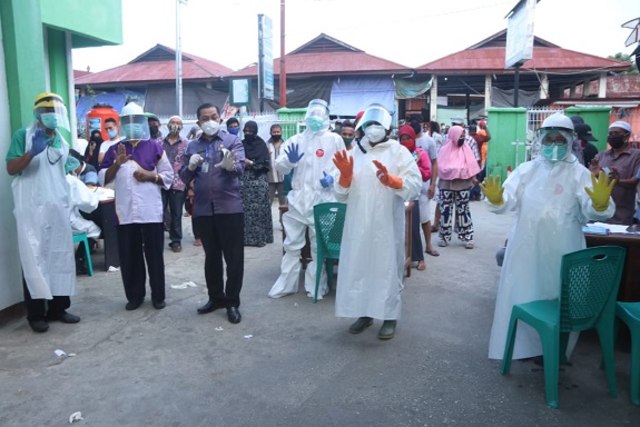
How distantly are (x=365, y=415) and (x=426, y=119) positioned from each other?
16.8 metres

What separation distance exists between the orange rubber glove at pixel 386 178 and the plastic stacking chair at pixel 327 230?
115 cm

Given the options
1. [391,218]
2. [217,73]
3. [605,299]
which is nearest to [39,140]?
[391,218]

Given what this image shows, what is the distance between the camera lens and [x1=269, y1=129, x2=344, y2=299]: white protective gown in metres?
5.43

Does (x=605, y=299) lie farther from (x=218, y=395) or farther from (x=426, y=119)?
(x=426, y=119)

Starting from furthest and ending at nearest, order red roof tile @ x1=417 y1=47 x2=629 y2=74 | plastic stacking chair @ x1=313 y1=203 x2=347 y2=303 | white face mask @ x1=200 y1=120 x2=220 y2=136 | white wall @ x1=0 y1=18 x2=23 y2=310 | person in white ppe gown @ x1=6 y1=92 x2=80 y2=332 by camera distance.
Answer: red roof tile @ x1=417 y1=47 x2=629 y2=74, plastic stacking chair @ x1=313 y1=203 x2=347 y2=303, white face mask @ x1=200 y1=120 x2=220 y2=136, white wall @ x1=0 y1=18 x2=23 y2=310, person in white ppe gown @ x1=6 y1=92 x2=80 y2=332

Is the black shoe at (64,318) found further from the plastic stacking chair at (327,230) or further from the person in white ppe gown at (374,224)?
the person in white ppe gown at (374,224)

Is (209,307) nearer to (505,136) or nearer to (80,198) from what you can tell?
(80,198)

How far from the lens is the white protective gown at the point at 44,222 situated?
14.4 feet

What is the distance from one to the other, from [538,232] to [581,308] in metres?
0.55

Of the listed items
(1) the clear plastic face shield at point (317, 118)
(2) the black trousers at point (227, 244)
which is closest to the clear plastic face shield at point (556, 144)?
(1) the clear plastic face shield at point (317, 118)

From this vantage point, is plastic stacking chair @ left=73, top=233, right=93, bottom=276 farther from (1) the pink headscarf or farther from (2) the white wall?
(1) the pink headscarf

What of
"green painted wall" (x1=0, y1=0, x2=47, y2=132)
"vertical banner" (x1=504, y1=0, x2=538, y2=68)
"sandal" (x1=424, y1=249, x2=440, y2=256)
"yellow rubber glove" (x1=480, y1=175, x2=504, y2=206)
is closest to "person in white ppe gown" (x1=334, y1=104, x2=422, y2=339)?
"yellow rubber glove" (x1=480, y1=175, x2=504, y2=206)

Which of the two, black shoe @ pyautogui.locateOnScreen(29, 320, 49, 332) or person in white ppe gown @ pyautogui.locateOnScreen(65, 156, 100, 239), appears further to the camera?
person in white ppe gown @ pyautogui.locateOnScreen(65, 156, 100, 239)

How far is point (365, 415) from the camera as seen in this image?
10.3ft
